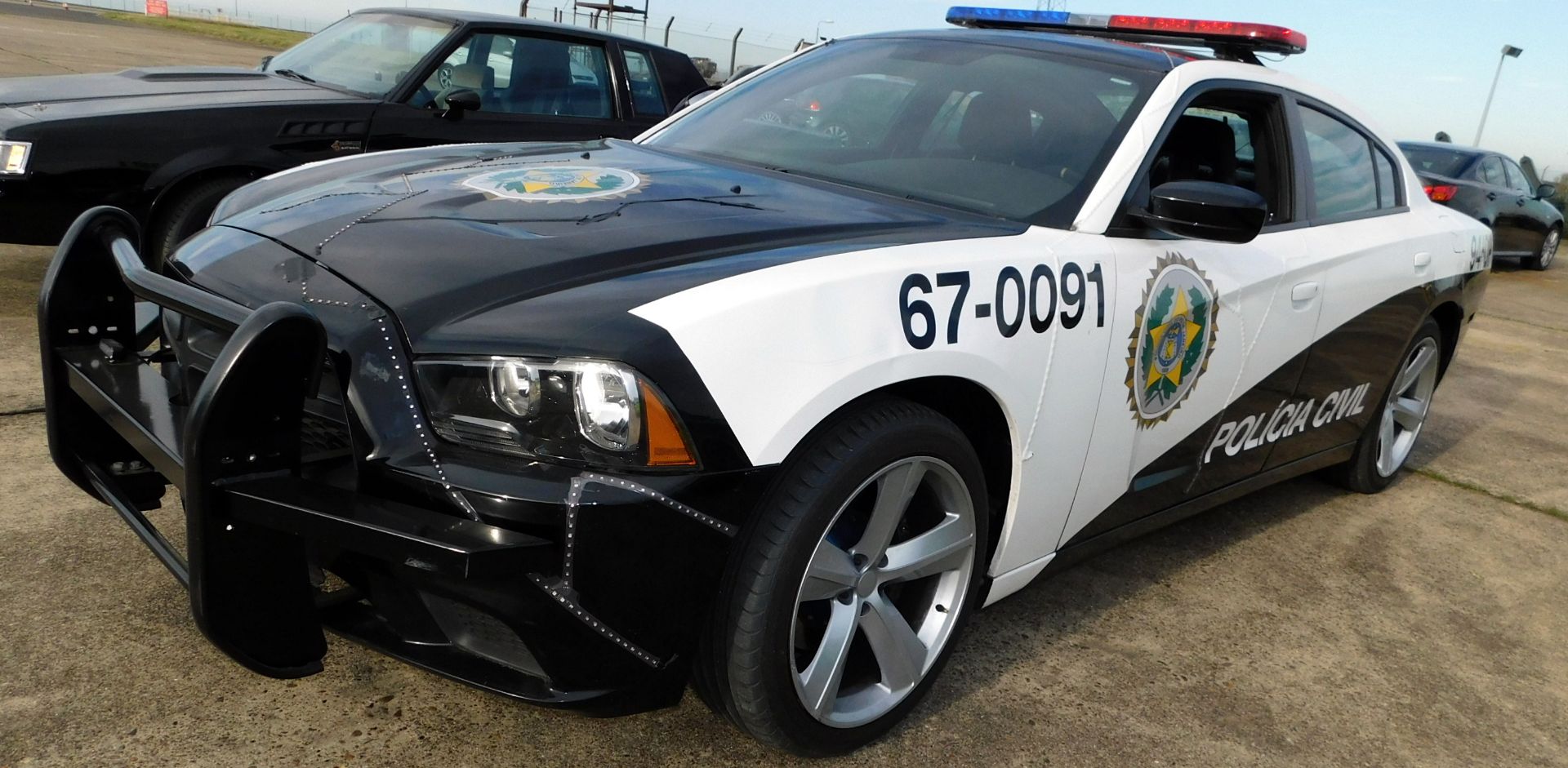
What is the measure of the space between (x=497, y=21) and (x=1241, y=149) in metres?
4.12

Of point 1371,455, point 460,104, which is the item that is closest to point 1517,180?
point 1371,455

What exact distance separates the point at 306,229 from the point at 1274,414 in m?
2.65

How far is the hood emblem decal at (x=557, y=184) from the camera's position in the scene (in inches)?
101

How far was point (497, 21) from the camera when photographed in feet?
20.5

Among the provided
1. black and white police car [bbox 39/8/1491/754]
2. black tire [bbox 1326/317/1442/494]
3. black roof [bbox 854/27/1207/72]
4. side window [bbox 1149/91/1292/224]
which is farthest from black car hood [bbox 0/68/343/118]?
black tire [bbox 1326/317/1442/494]

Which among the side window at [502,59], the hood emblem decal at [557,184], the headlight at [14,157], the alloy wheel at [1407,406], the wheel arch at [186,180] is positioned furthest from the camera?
the side window at [502,59]

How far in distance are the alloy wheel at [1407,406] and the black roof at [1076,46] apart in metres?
1.81

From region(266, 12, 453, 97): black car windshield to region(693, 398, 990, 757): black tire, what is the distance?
4502mm

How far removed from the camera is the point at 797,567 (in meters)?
2.09

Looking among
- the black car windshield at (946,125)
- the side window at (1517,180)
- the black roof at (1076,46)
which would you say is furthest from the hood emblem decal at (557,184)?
the side window at (1517,180)

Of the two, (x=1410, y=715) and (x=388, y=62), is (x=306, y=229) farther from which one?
(x=388, y=62)

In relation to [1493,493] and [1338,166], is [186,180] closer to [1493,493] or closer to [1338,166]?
[1338,166]

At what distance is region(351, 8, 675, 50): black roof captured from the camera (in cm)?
622

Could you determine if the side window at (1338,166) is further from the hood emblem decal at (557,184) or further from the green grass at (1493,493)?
the hood emblem decal at (557,184)
